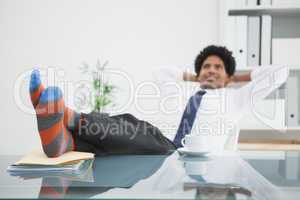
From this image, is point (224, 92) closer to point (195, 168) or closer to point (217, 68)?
point (217, 68)

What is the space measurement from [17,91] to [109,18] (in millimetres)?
947

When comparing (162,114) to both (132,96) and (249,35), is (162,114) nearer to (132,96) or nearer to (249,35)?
(132,96)

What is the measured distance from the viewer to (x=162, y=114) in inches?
92.0

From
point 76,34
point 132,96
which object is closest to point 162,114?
point 132,96

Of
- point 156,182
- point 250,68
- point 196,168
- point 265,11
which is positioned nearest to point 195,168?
point 196,168

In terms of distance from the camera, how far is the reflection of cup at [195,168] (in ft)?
2.14

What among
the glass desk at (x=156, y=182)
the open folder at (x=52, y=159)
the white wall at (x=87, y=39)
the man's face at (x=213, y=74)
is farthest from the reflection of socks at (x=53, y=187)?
the white wall at (x=87, y=39)

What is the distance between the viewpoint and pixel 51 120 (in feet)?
2.32

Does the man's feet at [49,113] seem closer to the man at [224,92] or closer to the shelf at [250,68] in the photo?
the man at [224,92]

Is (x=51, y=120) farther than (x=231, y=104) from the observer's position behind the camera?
No

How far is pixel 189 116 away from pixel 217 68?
0.42 m

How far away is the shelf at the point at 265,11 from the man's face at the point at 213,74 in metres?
0.37

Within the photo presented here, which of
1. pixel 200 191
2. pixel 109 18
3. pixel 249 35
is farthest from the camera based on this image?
pixel 109 18

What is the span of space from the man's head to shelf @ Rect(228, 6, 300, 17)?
0.99 ft
